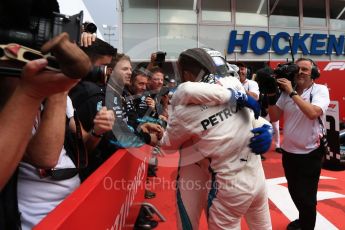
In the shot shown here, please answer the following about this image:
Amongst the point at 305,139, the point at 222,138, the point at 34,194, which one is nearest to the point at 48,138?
the point at 34,194

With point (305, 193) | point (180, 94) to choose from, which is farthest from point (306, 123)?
point (180, 94)

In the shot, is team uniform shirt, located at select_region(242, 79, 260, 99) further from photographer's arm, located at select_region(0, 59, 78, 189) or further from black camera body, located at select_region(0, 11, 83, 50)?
photographer's arm, located at select_region(0, 59, 78, 189)

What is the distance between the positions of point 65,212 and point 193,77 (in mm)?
1307

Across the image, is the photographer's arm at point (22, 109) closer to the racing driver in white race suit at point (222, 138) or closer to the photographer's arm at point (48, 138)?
the photographer's arm at point (48, 138)

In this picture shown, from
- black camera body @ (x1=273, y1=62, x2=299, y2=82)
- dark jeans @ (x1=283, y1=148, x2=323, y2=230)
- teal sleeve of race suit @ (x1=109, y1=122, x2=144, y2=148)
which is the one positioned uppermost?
black camera body @ (x1=273, y1=62, x2=299, y2=82)

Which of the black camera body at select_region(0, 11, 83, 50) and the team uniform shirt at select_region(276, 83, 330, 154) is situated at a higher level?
the black camera body at select_region(0, 11, 83, 50)

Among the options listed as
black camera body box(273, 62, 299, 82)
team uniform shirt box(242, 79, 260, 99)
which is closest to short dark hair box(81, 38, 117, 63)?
black camera body box(273, 62, 299, 82)

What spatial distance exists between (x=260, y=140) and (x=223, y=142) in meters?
0.22

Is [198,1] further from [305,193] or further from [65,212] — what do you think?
[65,212]

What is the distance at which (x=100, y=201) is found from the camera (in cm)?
135

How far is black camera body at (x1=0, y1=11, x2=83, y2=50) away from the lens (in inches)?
33.7

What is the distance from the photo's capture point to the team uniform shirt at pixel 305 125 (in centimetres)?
272

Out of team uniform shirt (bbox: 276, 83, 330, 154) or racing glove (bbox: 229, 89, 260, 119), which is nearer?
racing glove (bbox: 229, 89, 260, 119)

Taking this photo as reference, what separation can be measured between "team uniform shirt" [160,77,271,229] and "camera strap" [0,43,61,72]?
1094mm
